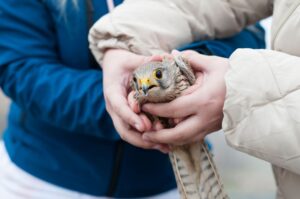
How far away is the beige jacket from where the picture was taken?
91cm

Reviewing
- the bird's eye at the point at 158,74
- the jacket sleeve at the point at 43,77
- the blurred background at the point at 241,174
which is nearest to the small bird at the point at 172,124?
the bird's eye at the point at 158,74

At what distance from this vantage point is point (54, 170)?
148cm

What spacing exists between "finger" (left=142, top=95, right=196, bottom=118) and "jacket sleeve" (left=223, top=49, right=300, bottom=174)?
8 centimetres

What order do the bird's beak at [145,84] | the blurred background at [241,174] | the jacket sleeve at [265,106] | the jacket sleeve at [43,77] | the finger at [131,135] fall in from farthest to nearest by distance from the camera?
the blurred background at [241,174] < the jacket sleeve at [43,77] < the finger at [131,135] < the bird's beak at [145,84] < the jacket sleeve at [265,106]

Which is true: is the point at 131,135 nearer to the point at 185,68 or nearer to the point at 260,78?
the point at 185,68

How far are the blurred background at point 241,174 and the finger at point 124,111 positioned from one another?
1737 mm

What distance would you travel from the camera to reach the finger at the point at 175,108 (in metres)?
1.00

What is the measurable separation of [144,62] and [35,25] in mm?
443

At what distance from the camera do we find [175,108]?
101 centimetres

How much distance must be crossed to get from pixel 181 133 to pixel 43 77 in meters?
0.51

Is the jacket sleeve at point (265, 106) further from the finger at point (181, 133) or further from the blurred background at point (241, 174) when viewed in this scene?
the blurred background at point (241, 174)

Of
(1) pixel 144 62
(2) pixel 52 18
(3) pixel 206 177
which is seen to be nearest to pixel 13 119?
(2) pixel 52 18

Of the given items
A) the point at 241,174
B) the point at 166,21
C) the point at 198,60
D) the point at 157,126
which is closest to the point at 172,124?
the point at 157,126

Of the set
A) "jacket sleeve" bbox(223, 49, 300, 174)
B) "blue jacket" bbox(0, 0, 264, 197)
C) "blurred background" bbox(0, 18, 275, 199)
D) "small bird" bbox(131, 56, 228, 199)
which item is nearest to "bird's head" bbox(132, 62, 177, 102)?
"small bird" bbox(131, 56, 228, 199)
